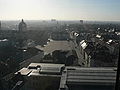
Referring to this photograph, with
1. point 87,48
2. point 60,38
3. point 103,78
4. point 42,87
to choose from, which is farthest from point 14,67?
point 60,38

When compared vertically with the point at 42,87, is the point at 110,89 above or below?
above

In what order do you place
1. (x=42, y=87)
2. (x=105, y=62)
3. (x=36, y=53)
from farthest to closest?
(x=36, y=53) < (x=105, y=62) < (x=42, y=87)

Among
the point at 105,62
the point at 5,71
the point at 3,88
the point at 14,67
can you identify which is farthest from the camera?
the point at 105,62

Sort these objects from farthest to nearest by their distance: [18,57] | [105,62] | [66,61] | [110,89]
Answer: [18,57], [66,61], [105,62], [110,89]

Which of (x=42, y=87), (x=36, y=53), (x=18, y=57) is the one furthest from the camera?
(x=36, y=53)

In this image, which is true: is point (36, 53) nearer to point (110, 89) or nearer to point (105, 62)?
point (105, 62)

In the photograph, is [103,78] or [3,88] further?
[3,88]

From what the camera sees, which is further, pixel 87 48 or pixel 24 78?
pixel 87 48

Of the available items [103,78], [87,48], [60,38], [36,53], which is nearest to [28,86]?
[103,78]

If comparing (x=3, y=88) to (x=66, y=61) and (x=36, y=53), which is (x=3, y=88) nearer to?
(x=66, y=61)
